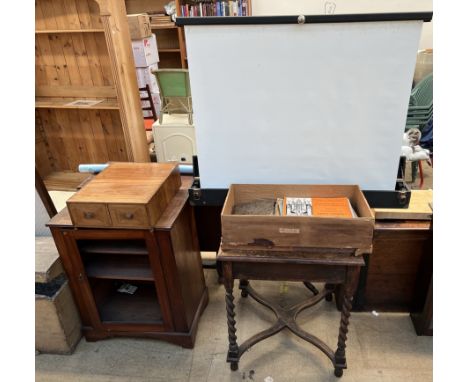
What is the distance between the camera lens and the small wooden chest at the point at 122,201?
4.32 feet

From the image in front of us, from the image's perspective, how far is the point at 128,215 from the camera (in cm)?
133

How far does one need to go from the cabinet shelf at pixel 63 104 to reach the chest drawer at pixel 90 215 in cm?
150

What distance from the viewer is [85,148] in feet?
10.4

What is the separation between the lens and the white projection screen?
1139 mm

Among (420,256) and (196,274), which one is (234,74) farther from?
(420,256)

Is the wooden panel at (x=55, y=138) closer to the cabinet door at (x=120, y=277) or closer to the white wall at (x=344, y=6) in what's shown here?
the cabinet door at (x=120, y=277)

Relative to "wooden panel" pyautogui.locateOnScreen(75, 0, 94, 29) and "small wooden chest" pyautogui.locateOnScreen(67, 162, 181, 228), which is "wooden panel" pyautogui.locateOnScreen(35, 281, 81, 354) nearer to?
"small wooden chest" pyautogui.locateOnScreen(67, 162, 181, 228)

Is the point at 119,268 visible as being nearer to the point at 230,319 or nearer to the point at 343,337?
the point at 230,319

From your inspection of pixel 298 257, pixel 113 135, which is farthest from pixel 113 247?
pixel 113 135

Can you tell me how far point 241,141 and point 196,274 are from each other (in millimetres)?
801

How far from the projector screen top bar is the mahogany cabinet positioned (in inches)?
29.1

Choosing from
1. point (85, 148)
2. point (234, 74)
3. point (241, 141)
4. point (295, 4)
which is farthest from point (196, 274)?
point (295, 4)

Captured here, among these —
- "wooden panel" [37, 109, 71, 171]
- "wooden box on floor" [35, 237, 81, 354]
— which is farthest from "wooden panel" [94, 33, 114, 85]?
"wooden box on floor" [35, 237, 81, 354]

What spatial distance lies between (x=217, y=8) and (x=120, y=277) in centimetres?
359
